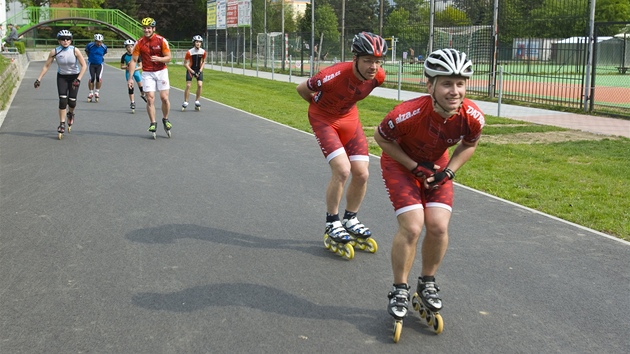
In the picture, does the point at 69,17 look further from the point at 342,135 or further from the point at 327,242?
the point at 327,242

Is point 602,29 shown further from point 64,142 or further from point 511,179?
point 64,142

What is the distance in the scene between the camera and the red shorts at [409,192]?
5078 mm

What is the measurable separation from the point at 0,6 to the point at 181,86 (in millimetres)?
34650

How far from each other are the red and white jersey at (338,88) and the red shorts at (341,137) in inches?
2.6

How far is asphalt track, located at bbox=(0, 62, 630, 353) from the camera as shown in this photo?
4898 millimetres

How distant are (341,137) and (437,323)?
262cm

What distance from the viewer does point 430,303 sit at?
4996mm

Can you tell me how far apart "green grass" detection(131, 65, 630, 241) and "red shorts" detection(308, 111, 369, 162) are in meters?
2.87

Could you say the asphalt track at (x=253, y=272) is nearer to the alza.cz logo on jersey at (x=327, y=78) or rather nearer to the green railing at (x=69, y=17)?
the alza.cz logo on jersey at (x=327, y=78)

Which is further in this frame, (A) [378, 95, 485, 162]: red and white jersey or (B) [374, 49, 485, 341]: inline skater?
(A) [378, 95, 485, 162]: red and white jersey

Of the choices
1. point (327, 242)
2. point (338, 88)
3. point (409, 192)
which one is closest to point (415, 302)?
point (409, 192)

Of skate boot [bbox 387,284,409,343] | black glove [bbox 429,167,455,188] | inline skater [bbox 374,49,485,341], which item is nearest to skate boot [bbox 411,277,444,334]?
inline skater [bbox 374,49,485,341]

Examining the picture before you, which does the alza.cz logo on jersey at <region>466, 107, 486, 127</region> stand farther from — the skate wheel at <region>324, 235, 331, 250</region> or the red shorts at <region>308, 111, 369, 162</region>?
the skate wheel at <region>324, 235, 331, 250</region>

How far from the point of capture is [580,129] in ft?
57.1
